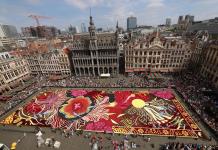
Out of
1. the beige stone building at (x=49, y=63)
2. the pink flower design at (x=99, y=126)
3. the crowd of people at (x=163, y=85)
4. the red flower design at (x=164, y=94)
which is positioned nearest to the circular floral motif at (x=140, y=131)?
the pink flower design at (x=99, y=126)

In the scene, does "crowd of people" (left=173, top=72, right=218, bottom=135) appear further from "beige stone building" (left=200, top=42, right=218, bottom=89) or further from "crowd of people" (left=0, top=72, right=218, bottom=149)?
"beige stone building" (left=200, top=42, right=218, bottom=89)

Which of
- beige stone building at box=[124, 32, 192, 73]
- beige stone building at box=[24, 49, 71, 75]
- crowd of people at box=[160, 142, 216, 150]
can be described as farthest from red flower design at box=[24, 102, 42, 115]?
beige stone building at box=[124, 32, 192, 73]

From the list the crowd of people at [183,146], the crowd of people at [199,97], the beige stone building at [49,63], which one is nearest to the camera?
the crowd of people at [183,146]

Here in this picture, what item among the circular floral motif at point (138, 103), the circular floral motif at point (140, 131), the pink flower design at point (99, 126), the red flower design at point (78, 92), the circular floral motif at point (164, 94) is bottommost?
the pink flower design at point (99, 126)

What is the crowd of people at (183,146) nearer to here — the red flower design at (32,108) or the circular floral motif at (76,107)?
the circular floral motif at (76,107)

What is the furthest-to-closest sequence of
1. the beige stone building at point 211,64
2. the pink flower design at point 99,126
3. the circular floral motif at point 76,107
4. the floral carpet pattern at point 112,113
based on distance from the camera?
the beige stone building at point 211,64
the circular floral motif at point 76,107
the pink flower design at point 99,126
the floral carpet pattern at point 112,113

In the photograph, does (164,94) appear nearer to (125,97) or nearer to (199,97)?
(199,97)

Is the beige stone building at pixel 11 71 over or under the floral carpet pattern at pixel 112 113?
over

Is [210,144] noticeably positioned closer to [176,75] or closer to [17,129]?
[176,75]

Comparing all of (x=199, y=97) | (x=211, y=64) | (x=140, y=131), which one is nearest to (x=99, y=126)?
(x=140, y=131)
